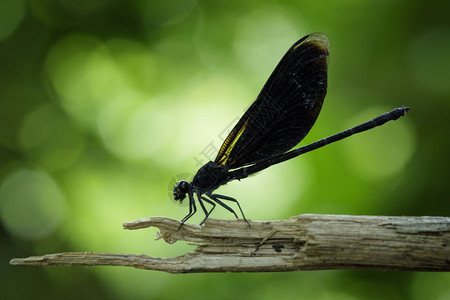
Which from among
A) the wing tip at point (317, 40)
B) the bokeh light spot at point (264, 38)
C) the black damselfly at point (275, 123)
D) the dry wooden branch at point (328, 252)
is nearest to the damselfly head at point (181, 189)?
the black damselfly at point (275, 123)

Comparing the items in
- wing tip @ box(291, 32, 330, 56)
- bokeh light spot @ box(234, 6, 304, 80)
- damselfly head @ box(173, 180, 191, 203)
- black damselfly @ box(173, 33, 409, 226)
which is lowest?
damselfly head @ box(173, 180, 191, 203)

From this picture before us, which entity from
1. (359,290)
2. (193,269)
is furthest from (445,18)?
(193,269)

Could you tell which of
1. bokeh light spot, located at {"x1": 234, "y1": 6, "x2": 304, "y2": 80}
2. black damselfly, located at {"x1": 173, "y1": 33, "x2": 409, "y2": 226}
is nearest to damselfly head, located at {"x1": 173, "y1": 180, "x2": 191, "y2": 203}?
black damselfly, located at {"x1": 173, "y1": 33, "x2": 409, "y2": 226}

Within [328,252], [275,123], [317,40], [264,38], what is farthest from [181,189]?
[264,38]

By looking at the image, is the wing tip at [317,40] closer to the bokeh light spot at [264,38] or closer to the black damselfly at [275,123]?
the black damselfly at [275,123]

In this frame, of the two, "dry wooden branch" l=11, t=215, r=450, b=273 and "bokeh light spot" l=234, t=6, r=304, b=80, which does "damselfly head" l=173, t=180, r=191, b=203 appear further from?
"bokeh light spot" l=234, t=6, r=304, b=80

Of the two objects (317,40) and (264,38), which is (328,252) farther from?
(264,38)
